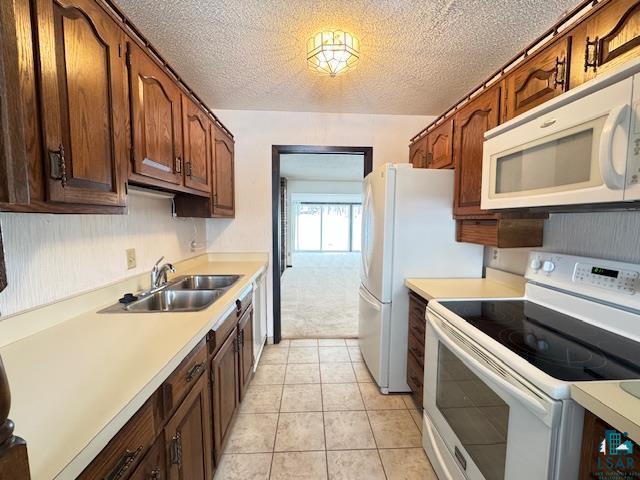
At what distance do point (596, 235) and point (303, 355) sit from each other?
229cm

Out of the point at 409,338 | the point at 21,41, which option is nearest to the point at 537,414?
the point at 409,338

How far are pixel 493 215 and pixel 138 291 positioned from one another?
2.08m

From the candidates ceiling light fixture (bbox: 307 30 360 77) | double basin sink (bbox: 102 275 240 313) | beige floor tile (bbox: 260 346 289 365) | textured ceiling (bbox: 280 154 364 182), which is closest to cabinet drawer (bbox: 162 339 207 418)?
double basin sink (bbox: 102 275 240 313)

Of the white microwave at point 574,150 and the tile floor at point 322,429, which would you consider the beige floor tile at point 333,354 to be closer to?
the tile floor at point 322,429

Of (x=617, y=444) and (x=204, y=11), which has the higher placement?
(x=204, y=11)

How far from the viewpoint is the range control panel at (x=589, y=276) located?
106cm

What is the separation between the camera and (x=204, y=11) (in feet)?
4.68

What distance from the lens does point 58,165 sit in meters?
0.81

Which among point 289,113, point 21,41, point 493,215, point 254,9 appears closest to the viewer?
point 21,41

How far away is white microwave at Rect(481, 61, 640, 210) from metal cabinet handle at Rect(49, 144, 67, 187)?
5.17ft

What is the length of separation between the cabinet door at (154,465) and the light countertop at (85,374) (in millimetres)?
185

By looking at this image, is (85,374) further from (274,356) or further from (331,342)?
(331,342)

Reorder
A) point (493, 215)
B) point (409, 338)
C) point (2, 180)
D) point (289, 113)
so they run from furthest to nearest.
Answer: point (289, 113)
point (409, 338)
point (493, 215)
point (2, 180)

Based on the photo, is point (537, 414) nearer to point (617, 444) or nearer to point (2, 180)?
point (617, 444)
